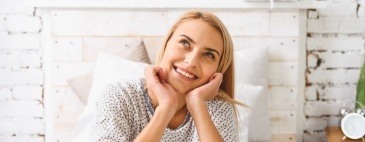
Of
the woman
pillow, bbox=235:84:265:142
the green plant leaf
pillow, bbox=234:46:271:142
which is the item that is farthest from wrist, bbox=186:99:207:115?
the green plant leaf

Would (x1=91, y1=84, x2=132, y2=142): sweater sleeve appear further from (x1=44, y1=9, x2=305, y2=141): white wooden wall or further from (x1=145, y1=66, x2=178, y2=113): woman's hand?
(x1=44, y1=9, x2=305, y2=141): white wooden wall

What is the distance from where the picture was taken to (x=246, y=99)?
2262mm

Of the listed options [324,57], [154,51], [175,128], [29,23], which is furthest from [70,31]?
[324,57]

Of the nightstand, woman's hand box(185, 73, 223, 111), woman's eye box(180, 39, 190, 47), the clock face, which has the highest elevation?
woman's eye box(180, 39, 190, 47)

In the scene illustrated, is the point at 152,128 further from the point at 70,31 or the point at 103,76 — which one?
the point at 70,31

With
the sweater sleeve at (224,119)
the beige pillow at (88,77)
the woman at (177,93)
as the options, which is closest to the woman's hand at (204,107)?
the woman at (177,93)

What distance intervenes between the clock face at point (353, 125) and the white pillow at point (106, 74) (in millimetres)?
1077

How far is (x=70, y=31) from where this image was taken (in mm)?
2533

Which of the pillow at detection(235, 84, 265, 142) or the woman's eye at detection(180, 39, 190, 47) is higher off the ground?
the woman's eye at detection(180, 39, 190, 47)

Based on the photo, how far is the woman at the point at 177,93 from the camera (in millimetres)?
1501

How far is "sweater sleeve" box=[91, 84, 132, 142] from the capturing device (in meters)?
1.47

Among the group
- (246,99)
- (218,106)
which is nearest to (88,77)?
(246,99)

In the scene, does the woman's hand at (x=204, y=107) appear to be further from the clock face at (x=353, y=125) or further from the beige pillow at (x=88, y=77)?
the clock face at (x=353, y=125)

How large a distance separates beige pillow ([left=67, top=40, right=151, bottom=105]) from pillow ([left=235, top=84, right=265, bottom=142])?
1.72 ft
